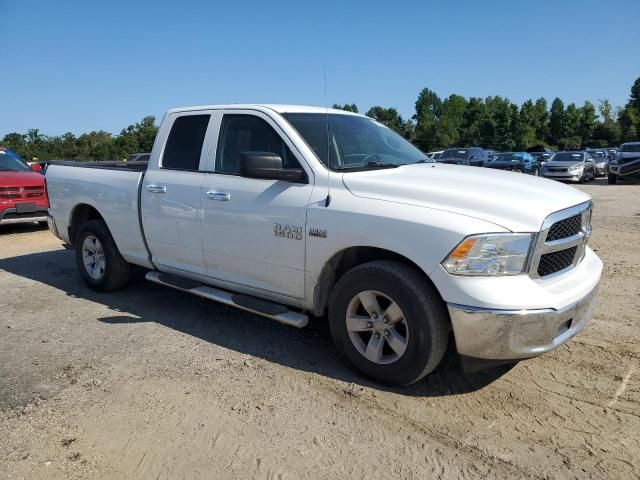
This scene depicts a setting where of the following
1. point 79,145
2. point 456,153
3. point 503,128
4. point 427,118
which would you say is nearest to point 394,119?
point 427,118

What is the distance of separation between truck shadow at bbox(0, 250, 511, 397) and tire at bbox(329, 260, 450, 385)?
0.18m

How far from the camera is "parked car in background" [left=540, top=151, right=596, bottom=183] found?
25.1m

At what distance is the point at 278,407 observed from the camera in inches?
133

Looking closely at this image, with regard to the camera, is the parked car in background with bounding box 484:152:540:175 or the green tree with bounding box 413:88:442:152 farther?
the green tree with bounding box 413:88:442:152

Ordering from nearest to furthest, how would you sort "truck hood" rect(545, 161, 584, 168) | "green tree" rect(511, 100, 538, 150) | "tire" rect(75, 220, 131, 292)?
1. "tire" rect(75, 220, 131, 292)
2. "truck hood" rect(545, 161, 584, 168)
3. "green tree" rect(511, 100, 538, 150)

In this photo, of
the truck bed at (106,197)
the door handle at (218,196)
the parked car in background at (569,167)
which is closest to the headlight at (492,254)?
the door handle at (218,196)

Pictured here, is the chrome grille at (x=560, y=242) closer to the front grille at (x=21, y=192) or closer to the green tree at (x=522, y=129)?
the front grille at (x=21, y=192)

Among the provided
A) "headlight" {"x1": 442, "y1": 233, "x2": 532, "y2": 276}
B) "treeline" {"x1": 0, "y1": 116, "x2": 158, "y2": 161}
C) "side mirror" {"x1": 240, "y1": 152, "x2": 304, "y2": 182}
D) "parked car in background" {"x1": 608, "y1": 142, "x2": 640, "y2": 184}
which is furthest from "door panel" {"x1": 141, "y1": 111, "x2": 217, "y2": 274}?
"treeline" {"x1": 0, "y1": 116, "x2": 158, "y2": 161}

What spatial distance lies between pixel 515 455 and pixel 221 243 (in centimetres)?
277

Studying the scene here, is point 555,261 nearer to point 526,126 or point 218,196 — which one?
point 218,196

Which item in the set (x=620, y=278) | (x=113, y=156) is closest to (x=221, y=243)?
(x=620, y=278)

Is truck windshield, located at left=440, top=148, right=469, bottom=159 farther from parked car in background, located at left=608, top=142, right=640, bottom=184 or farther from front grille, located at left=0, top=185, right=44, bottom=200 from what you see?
front grille, located at left=0, top=185, right=44, bottom=200

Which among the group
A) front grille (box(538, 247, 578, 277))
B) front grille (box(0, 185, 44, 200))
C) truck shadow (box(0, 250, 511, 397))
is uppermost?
front grille (box(538, 247, 578, 277))

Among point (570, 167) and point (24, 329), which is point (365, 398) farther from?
point (570, 167)
